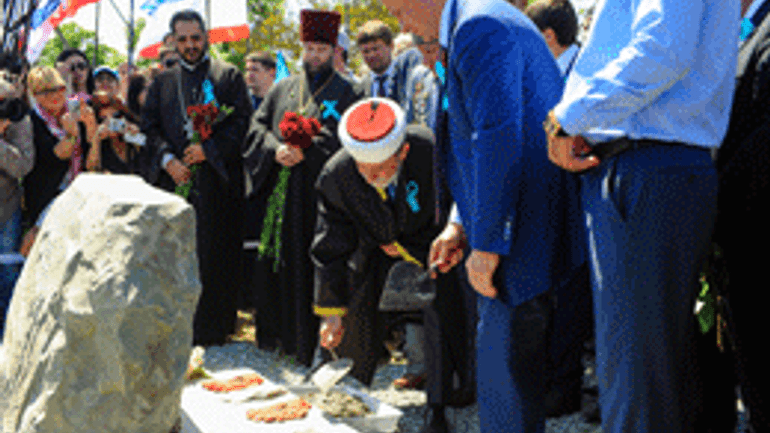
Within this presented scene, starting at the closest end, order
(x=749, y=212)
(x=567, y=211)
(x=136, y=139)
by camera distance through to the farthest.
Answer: (x=749, y=212) → (x=567, y=211) → (x=136, y=139)

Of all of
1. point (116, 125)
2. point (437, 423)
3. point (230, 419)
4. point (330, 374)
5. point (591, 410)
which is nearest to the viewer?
point (230, 419)

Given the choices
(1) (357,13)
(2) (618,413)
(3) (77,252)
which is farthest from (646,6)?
(1) (357,13)

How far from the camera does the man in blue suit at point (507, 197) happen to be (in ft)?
7.32

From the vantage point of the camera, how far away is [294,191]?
16.5ft

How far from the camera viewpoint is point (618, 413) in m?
2.00

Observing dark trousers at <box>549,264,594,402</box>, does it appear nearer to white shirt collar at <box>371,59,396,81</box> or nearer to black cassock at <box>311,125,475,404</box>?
black cassock at <box>311,125,475,404</box>

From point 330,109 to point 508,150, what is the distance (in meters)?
2.96

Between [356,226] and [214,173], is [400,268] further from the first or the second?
[214,173]

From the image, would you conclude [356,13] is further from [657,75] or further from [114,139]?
[657,75]

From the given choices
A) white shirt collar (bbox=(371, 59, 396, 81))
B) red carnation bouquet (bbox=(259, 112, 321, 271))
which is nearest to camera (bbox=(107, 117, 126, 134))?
red carnation bouquet (bbox=(259, 112, 321, 271))

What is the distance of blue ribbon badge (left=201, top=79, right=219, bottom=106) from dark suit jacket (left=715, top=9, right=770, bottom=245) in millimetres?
3928

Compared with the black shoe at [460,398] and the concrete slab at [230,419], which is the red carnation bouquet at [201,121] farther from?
the black shoe at [460,398]

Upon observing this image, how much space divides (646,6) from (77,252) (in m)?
1.70

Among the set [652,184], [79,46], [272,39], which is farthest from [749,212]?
[79,46]
